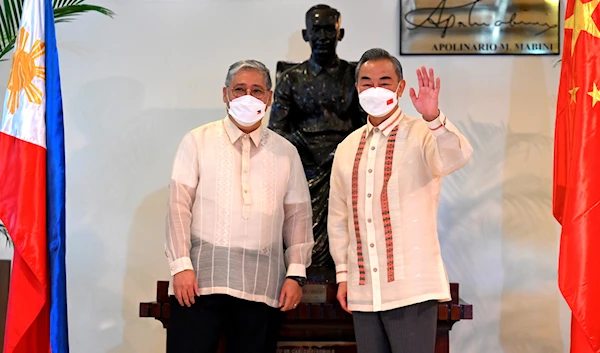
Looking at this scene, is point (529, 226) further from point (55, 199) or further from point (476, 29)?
point (55, 199)

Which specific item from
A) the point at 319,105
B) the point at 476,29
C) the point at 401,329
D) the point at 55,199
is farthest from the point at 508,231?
the point at 55,199

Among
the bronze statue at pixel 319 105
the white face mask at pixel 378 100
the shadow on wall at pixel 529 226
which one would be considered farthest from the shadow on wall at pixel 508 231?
the white face mask at pixel 378 100

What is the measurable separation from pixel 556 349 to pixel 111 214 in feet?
8.51

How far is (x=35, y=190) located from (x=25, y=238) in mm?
174

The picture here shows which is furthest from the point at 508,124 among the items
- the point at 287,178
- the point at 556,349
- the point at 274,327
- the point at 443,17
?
the point at 274,327

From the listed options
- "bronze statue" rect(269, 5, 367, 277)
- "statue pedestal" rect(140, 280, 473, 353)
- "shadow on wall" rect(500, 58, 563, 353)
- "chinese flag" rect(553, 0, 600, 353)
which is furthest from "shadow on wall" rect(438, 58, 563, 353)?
"chinese flag" rect(553, 0, 600, 353)

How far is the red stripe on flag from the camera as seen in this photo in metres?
2.28

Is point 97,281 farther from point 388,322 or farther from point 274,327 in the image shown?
point 388,322

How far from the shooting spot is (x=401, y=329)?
199cm

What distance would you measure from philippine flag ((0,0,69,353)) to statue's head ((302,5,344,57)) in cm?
114

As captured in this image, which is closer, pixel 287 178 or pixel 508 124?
pixel 287 178

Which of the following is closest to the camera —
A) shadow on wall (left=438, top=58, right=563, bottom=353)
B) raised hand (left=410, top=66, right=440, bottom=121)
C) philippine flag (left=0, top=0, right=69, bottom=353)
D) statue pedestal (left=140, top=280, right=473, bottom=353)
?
raised hand (left=410, top=66, right=440, bottom=121)

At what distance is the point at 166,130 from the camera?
146 inches

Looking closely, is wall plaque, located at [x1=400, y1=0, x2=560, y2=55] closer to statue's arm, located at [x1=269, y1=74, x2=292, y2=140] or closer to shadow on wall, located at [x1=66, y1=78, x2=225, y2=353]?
statue's arm, located at [x1=269, y1=74, x2=292, y2=140]
